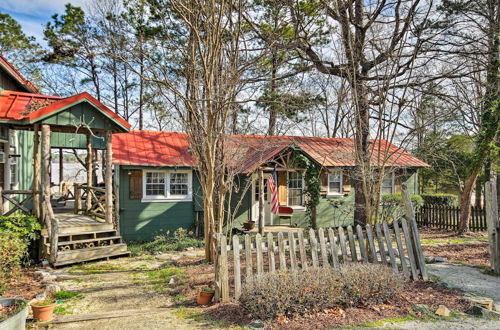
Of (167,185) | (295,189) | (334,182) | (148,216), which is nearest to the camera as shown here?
(148,216)

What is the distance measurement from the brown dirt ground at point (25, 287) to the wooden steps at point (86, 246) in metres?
1.14

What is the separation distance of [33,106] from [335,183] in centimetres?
1227

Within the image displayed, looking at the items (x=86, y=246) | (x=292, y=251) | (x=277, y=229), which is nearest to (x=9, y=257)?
(x=86, y=246)

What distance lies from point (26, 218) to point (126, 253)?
2918mm

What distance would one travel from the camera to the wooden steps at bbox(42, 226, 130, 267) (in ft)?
30.6

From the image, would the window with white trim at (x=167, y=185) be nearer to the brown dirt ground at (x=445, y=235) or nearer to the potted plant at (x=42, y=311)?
the potted plant at (x=42, y=311)

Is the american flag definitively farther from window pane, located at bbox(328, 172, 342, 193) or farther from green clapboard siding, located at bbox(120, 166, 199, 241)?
window pane, located at bbox(328, 172, 342, 193)

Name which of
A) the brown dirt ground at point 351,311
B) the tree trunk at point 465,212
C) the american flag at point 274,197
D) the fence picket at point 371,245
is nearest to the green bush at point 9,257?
the brown dirt ground at point 351,311

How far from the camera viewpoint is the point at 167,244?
39.7 feet

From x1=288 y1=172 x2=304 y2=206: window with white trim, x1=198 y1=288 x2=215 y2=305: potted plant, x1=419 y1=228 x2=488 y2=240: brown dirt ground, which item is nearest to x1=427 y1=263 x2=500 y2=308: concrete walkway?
x1=198 y1=288 x2=215 y2=305: potted plant

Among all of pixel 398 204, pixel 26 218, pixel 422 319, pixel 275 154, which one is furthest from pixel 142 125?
pixel 422 319

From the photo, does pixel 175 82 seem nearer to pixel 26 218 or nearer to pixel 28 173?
pixel 26 218

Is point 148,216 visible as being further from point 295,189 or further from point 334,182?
point 334,182

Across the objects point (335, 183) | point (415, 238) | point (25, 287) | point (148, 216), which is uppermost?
point (335, 183)
